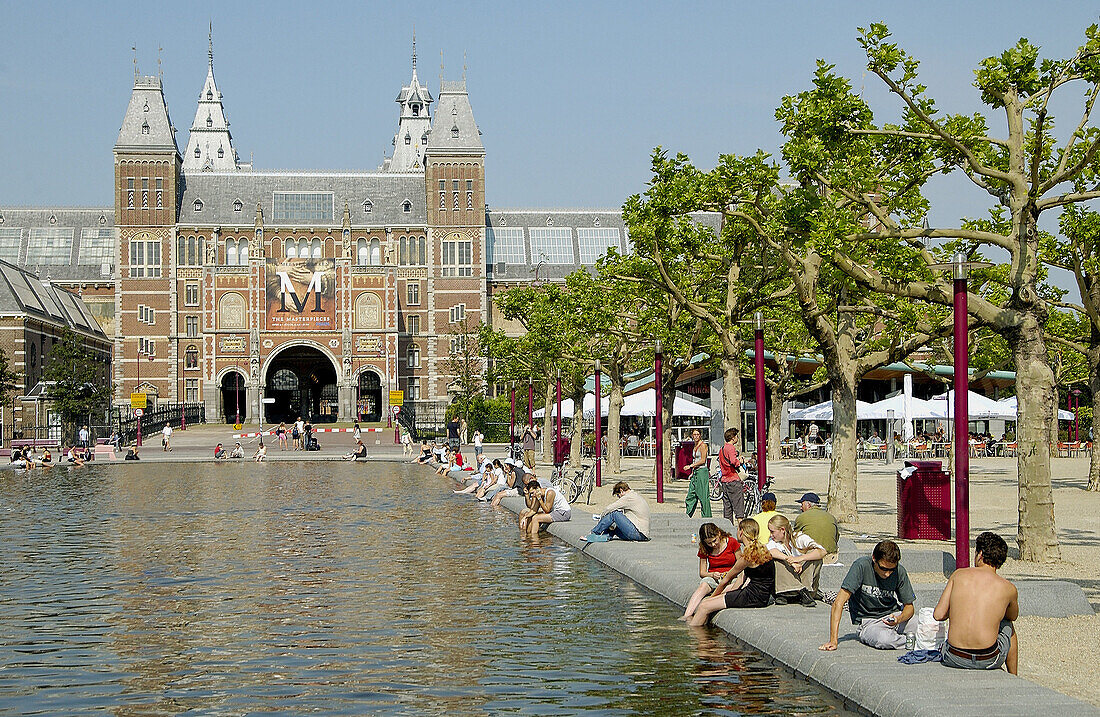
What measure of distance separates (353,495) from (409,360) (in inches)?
2863

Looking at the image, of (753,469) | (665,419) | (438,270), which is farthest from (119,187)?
(753,469)

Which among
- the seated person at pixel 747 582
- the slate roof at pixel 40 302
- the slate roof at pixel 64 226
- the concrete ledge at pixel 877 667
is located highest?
the slate roof at pixel 64 226

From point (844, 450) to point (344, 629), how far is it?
11.3m

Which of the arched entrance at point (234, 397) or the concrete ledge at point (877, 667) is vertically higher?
the arched entrance at point (234, 397)

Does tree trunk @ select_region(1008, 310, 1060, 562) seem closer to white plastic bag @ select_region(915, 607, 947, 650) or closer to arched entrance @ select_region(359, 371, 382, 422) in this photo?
white plastic bag @ select_region(915, 607, 947, 650)

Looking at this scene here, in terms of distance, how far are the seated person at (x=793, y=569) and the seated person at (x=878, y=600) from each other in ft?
5.57

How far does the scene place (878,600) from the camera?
1070 cm

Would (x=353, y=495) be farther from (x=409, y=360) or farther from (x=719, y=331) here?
(x=409, y=360)

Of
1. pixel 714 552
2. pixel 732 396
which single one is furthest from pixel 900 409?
pixel 714 552

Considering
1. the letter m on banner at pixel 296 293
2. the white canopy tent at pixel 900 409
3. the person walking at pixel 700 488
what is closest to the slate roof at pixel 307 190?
the letter m on banner at pixel 296 293

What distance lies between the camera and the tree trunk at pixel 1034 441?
1515 centimetres

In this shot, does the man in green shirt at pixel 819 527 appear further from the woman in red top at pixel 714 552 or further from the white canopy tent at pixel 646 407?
the white canopy tent at pixel 646 407

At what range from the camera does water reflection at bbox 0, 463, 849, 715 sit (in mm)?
9641

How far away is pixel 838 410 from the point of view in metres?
21.2
